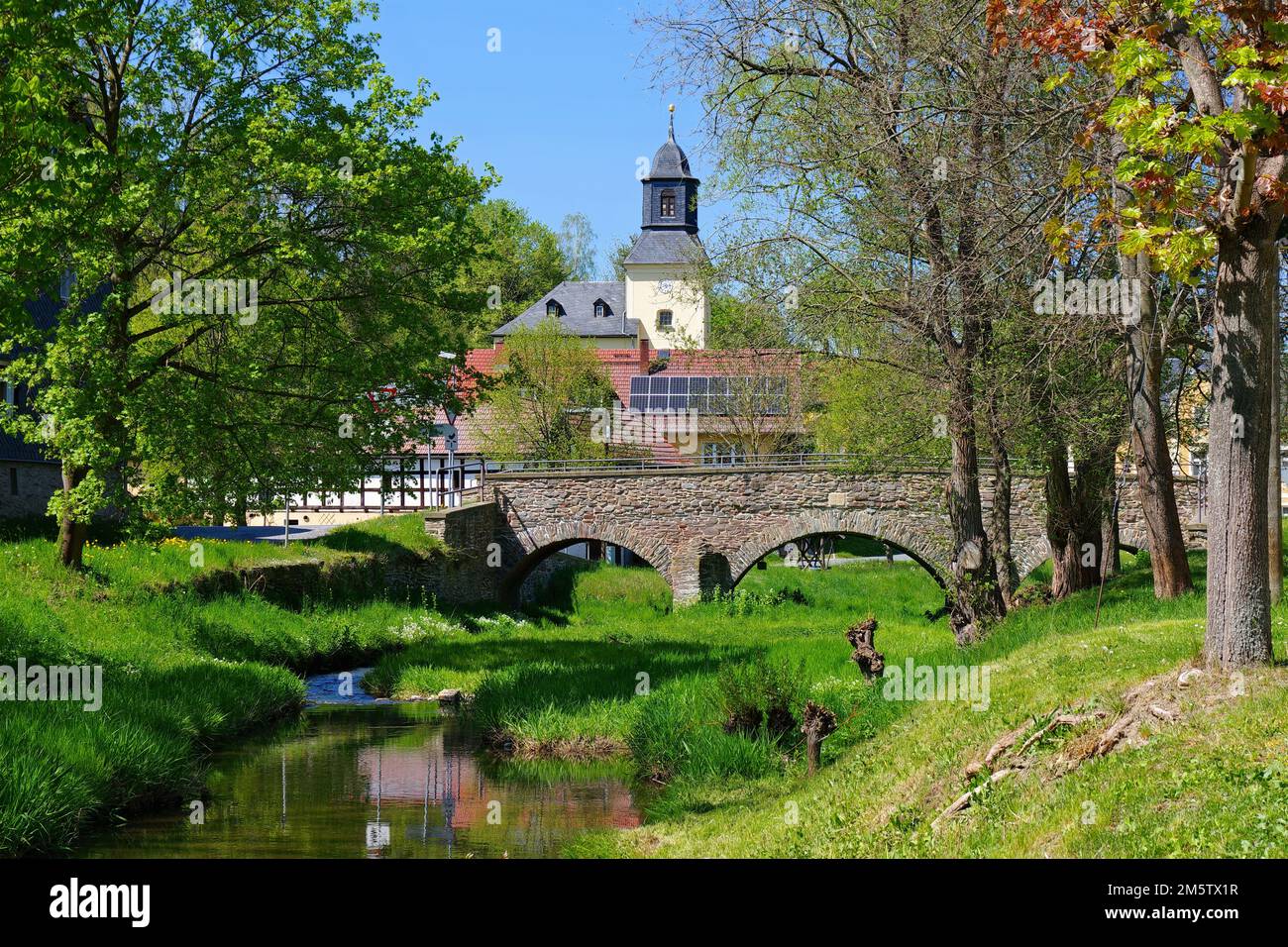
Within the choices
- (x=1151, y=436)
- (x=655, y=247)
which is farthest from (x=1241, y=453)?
(x=655, y=247)

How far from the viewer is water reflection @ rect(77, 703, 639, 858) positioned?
398 inches

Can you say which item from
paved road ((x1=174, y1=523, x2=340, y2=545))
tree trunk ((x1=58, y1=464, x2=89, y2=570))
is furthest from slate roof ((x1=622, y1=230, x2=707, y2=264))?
tree trunk ((x1=58, y1=464, x2=89, y2=570))

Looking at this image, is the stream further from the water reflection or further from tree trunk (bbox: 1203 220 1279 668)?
tree trunk (bbox: 1203 220 1279 668)

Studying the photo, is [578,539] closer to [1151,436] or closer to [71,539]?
[71,539]

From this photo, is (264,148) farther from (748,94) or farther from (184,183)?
(748,94)

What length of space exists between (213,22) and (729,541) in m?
19.5

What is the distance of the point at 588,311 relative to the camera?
7062cm

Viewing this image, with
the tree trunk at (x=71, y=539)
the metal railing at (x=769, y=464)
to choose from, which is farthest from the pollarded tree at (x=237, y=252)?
the metal railing at (x=769, y=464)

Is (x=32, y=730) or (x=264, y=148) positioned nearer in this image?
(x=32, y=730)

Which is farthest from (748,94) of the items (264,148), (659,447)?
(659,447)

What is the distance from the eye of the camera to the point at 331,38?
17.9m

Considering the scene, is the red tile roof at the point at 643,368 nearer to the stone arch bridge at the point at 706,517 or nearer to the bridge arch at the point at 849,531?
the stone arch bridge at the point at 706,517

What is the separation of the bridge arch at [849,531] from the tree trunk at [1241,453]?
2267 centimetres

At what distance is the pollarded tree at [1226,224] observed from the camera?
7609 millimetres
